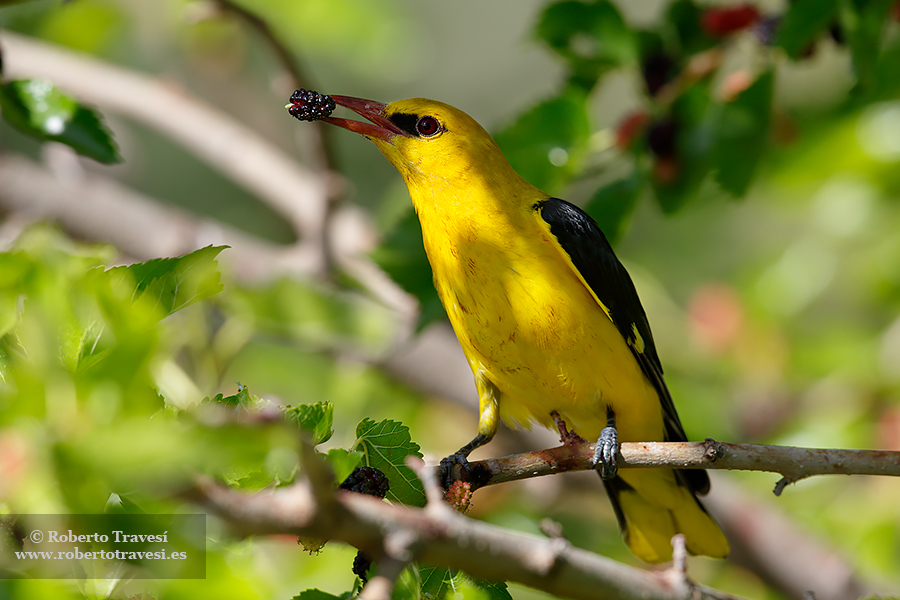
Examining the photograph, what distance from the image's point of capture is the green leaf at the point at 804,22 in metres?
2.91

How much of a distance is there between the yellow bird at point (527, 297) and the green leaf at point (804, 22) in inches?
38.3

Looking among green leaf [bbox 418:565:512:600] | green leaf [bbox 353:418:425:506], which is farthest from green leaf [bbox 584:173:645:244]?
green leaf [bbox 418:565:512:600]

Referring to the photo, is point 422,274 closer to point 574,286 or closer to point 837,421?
point 574,286

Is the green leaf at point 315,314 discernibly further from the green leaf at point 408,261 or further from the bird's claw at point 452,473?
the bird's claw at point 452,473

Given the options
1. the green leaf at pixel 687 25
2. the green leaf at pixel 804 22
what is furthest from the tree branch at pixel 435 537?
the green leaf at pixel 687 25

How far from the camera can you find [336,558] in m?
3.74

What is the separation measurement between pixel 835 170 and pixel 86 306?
4116 millimetres

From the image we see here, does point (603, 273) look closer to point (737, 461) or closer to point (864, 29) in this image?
point (737, 461)

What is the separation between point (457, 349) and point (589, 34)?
2.01 meters

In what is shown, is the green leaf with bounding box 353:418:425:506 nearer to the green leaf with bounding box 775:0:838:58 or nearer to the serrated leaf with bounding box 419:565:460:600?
the serrated leaf with bounding box 419:565:460:600

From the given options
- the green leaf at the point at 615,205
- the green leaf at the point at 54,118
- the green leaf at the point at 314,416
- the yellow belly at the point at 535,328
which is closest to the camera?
the green leaf at the point at 314,416

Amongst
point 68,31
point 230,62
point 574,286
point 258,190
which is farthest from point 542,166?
point 230,62

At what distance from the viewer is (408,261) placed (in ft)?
10.6

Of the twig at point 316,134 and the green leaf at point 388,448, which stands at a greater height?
the twig at point 316,134
